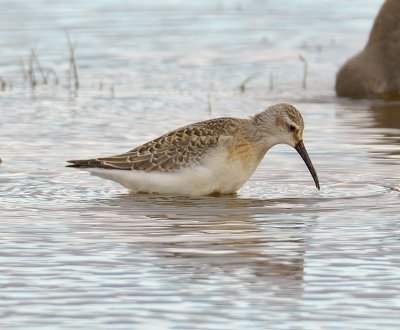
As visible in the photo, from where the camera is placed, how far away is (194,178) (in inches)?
424

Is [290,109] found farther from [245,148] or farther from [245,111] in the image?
[245,111]

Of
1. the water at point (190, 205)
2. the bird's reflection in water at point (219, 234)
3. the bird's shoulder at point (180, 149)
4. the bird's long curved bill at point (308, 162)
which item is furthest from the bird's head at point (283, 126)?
the bird's reflection in water at point (219, 234)

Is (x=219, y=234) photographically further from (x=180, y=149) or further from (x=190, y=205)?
(x=180, y=149)

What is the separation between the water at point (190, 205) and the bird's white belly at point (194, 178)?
0.10 metres

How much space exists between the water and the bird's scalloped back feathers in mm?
257

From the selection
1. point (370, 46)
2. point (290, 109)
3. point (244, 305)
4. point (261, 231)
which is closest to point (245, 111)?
point (370, 46)

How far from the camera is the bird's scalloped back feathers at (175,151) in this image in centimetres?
1085

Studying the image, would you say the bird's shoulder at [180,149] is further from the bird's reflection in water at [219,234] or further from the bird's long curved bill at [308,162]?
the bird's long curved bill at [308,162]

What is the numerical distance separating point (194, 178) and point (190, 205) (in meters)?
0.25

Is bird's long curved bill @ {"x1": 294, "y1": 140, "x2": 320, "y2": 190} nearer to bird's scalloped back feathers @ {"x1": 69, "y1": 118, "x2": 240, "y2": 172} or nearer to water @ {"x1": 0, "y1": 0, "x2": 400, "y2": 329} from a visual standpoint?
water @ {"x1": 0, "y1": 0, "x2": 400, "y2": 329}

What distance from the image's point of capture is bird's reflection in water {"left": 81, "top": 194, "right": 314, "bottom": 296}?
8438 millimetres

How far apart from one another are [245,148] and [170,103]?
16.5 feet

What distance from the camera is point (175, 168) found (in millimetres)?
10906

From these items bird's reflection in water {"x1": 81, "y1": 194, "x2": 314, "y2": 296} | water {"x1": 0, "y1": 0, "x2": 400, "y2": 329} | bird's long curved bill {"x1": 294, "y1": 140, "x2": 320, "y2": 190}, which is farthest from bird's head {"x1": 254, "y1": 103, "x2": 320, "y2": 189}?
bird's reflection in water {"x1": 81, "y1": 194, "x2": 314, "y2": 296}
